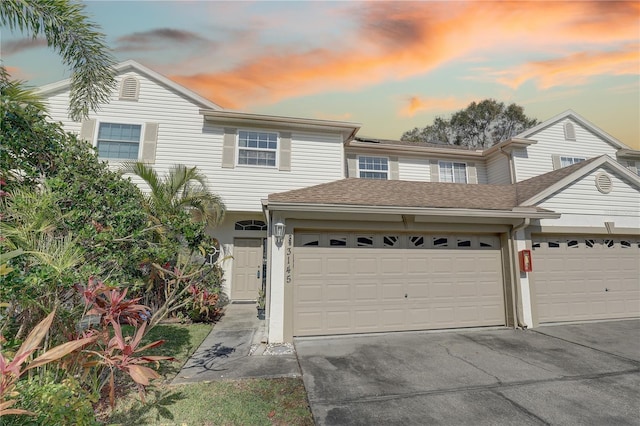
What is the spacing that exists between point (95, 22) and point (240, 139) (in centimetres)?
544

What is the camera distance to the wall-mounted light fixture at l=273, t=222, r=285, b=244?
260 inches

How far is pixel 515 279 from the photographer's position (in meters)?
7.60

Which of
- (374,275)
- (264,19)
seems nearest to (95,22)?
(264,19)

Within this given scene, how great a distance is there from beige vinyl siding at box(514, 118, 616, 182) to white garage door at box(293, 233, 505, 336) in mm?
7582

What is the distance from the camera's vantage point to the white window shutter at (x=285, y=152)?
35.1ft

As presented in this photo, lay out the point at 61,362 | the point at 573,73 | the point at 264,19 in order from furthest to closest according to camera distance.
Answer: the point at 573,73
the point at 264,19
the point at 61,362

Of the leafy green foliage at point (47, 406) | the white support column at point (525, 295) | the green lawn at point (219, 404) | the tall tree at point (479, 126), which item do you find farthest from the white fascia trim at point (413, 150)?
the tall tree at point (479, 126)

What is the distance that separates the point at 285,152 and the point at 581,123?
15.0 m

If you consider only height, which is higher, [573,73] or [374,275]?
[573,73]

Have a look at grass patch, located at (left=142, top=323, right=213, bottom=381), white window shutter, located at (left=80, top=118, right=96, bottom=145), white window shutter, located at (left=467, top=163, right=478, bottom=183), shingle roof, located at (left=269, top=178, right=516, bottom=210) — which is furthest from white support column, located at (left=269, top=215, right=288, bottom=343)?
white window shutter, located at (left=467, top=163, right=478, bottom=183)

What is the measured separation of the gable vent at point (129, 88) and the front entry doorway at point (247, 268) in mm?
6541

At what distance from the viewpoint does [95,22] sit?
18.0ft

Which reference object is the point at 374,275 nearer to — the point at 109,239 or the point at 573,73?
the point at 109,239

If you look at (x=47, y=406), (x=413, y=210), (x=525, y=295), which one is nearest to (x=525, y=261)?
(x=525, y=295)
